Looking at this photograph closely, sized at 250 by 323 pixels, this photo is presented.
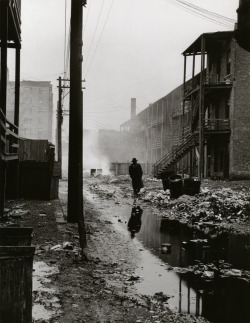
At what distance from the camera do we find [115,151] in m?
70.2

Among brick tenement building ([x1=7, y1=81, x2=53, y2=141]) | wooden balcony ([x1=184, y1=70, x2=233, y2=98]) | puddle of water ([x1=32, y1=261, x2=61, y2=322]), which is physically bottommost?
puddle of water ([x1=32, y1=261, x2=61, y2=322])

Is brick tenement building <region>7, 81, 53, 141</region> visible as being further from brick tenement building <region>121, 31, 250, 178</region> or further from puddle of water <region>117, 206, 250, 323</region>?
puddle of water <region>117, 206, 250, 323</region>

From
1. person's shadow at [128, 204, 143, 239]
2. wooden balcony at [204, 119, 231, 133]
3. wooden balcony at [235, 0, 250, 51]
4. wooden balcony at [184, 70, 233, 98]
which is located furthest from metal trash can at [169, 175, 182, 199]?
wooden balcony at [184, 70, 233, 98]

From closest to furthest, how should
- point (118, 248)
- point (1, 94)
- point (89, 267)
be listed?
point (89, 267) → point (118, 248) → point (1, 94)

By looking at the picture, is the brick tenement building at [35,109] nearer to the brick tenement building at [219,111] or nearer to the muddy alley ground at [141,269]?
the brick tenement building at [219,111]

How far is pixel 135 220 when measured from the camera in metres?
11.2

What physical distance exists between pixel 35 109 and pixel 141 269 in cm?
7619

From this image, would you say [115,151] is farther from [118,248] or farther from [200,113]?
[118,248]

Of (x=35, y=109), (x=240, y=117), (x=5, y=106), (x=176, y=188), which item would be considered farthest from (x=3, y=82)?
(x=35, y=109)

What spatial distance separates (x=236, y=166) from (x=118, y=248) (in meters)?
20.4

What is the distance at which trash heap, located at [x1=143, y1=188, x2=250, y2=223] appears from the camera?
1135 centimetres

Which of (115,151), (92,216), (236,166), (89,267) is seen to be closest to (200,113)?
(236,166)

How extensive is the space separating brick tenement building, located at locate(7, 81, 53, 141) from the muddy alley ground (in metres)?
68.5

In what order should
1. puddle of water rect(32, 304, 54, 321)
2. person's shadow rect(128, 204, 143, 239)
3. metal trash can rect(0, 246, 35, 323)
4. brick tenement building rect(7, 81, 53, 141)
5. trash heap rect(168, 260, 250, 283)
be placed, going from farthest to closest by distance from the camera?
brick tenement building rect(7, 81, 53, 141) → person's shadow rect(128, 204, 143, 239) → trash heap rect(168, 260, 250, 283) → puddle of water rect(32, 304, 54, 321) → metal trash can rect(0, 246, 35, 323)
